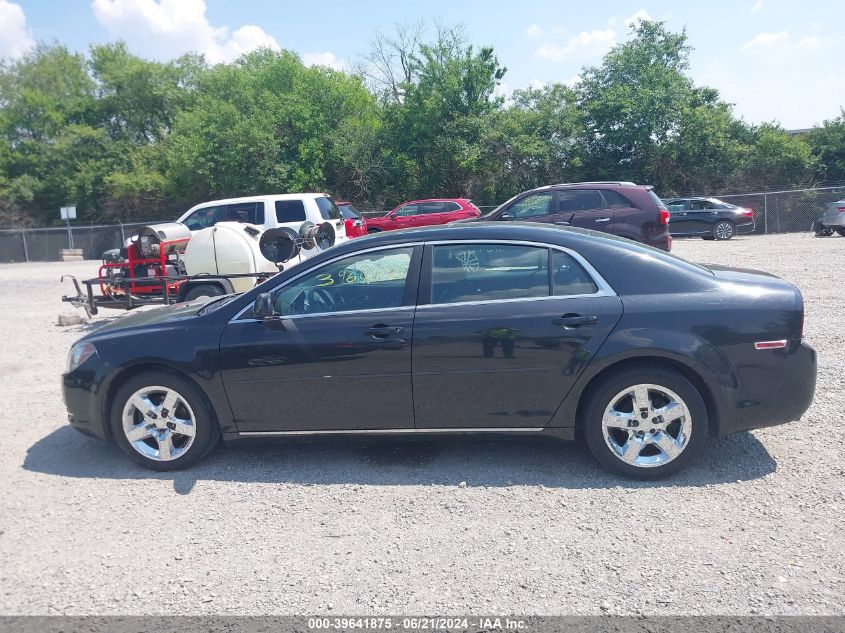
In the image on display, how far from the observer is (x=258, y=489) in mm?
4387

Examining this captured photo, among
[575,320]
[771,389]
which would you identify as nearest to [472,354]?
[575,320]

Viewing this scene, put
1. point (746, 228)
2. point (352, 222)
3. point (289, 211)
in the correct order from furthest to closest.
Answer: point (746, 228), point (352, 222), point (289, 211)

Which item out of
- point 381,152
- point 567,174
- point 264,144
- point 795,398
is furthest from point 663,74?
point 795,398

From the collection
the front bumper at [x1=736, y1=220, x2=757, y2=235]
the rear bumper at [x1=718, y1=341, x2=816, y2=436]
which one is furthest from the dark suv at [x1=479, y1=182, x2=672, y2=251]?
the front bumper at [x1=736, y1=220, x2=757, y2=235]

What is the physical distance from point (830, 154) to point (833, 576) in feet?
112

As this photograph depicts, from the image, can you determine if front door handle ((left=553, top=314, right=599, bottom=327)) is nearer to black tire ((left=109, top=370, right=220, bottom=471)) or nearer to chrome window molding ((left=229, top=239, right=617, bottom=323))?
chrome window molding ((left=229, top=239, right=617, bottom=323))

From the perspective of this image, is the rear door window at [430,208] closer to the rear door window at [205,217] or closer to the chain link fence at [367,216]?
the chain link fence at [367,216]

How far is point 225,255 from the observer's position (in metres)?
9.78

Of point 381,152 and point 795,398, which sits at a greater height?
point 381,152

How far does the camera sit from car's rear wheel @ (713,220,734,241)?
2505cm

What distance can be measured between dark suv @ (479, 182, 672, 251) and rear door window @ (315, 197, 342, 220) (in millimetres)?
4233

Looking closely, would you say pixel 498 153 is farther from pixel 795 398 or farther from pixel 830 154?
pixel 795 398

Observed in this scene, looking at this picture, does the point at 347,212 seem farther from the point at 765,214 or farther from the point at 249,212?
the point at 765,214

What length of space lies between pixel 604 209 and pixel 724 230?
48.0 ft
